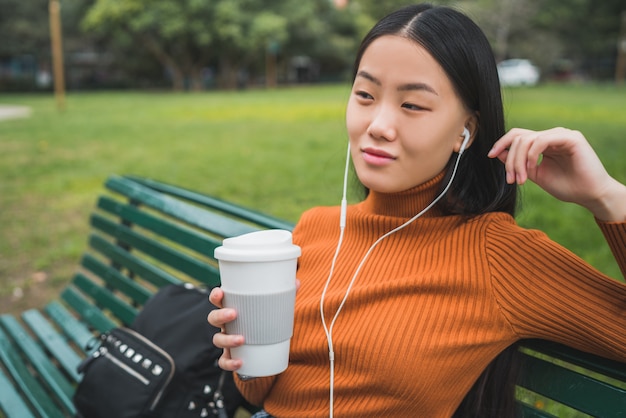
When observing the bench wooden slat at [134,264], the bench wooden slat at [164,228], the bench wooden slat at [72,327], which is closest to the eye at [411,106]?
the bench wooden slat at [164,228]

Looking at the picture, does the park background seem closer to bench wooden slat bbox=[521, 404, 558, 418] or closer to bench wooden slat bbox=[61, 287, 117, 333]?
bench wooden slat bbox=[521, 404, 558, 418]

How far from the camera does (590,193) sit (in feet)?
4.37

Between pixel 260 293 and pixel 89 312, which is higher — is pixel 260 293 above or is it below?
above

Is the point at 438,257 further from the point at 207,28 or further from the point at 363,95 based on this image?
the point at 207,28

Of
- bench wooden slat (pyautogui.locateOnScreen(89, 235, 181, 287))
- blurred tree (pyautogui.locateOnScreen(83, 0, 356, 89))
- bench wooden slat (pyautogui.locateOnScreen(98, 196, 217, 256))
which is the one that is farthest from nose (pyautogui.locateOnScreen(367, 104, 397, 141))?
blurred tree (pyautogui.locateOnScreen(83, 0, 356, 89))

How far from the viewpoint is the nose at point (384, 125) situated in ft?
4.93

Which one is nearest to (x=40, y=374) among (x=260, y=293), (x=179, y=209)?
(x=179, y=209)

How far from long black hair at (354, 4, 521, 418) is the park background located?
28cm

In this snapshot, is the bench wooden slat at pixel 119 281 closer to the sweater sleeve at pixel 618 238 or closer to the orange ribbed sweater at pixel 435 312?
the orange ribbed sweater at pixel 435 312

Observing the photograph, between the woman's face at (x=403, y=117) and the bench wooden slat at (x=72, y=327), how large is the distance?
1.84m

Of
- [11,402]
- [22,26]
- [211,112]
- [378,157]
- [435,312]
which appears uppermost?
[22,26]

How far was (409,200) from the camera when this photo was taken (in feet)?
5.40

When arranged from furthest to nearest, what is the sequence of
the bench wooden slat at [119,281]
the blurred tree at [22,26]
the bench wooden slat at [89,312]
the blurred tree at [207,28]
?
the blurred tree at [22,26] < the blurred tree at [207,28] < the bench wooden slat at [89,312] < the bench wooden slat at [119,281]

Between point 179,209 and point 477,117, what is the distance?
1.61 m
